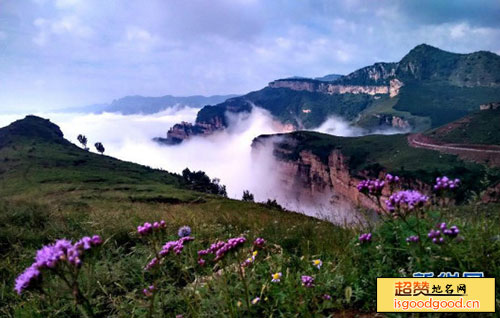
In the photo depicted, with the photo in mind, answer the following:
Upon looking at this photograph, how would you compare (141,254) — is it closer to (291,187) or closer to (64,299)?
(64,299)

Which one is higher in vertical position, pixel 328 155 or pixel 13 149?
pixel 13 149

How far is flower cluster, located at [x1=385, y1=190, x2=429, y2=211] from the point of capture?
124 inches

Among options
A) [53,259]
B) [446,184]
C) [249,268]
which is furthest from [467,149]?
[53,259]

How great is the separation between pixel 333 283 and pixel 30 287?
314 cm

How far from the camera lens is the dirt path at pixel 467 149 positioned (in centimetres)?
9036

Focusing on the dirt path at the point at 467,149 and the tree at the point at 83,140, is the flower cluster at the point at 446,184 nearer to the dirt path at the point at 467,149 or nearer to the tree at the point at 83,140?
the dirt path at the point at 467,149

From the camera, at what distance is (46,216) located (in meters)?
9.54

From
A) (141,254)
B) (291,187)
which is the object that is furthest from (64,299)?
(291,187)

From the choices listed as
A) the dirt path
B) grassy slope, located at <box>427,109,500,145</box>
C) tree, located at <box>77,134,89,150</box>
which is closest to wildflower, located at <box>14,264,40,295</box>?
the dirt path

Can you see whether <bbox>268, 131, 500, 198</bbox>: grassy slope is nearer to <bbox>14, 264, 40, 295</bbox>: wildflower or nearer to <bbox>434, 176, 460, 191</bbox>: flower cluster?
<bbox>434, 176, 460, 191</bbox>: flower cluster

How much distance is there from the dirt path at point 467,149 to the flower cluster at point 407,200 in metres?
92.4

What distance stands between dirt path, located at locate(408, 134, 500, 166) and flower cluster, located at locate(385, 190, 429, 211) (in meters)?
92.4

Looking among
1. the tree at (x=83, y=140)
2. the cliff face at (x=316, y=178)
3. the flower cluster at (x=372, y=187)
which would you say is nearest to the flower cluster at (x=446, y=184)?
the flower cluster at (x=372, y=187)

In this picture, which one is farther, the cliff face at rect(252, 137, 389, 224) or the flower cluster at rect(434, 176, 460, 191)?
the cliff face at rect(252, 137, 389, 224)
